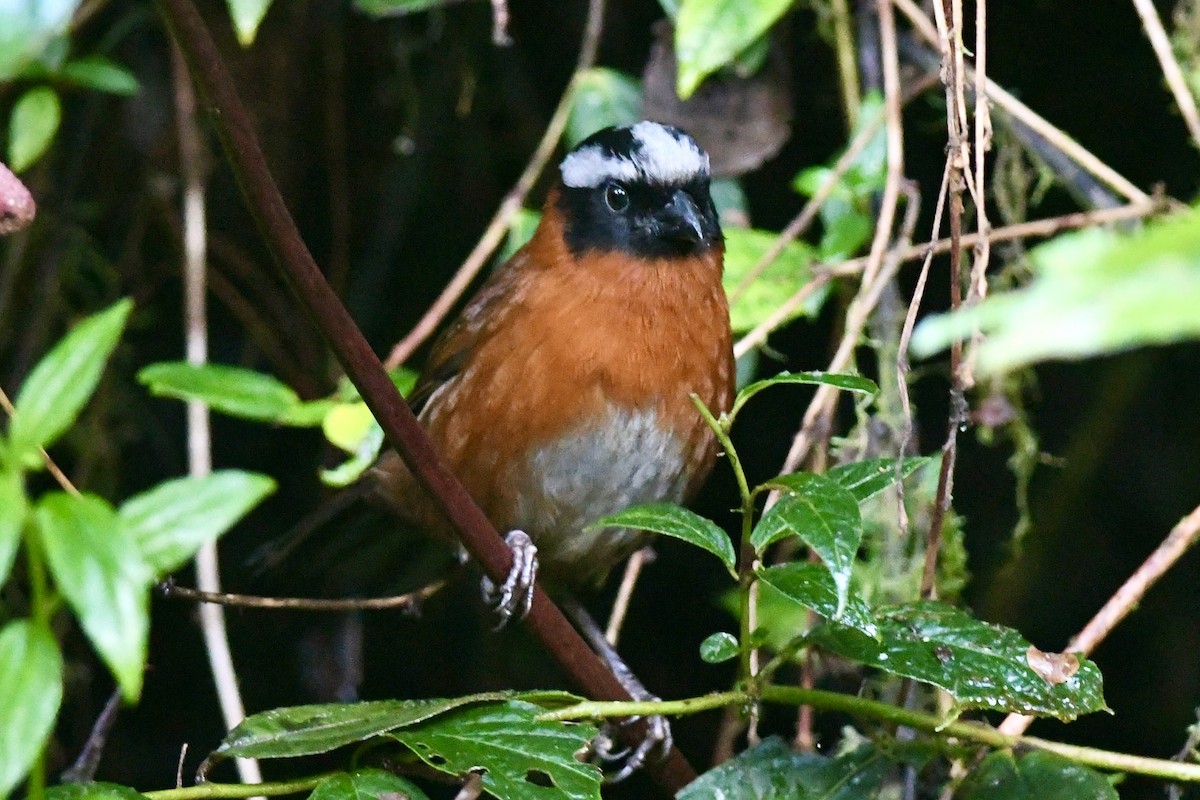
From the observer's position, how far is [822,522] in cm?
118

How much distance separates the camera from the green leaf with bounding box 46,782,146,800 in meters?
1.25

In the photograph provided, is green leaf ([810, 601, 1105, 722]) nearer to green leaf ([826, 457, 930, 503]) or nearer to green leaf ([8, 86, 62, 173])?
green leaf ([826, 457, 930, 503])

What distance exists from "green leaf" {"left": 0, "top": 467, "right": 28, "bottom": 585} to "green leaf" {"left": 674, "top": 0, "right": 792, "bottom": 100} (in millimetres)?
1417

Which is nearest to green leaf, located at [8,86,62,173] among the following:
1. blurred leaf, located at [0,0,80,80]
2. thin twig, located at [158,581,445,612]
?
blurred leaf, located at [0,0,80,80]

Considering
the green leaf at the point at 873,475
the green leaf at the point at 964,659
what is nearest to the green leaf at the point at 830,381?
the green leaf at the point at 873,475

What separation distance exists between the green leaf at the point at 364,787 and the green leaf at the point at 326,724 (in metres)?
0.03

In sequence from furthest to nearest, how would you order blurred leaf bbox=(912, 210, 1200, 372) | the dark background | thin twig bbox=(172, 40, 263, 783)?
the dark background < thin twig bbox=(172, 40, 263, 783) < blurred leaf bbox=(912, 210, 1200, 372)

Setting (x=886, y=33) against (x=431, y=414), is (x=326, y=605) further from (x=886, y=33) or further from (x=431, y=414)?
(x=886, y=33)

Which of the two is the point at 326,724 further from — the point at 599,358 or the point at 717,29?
the point at 717,29

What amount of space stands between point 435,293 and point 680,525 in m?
1.98

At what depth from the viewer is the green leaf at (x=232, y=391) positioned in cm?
213

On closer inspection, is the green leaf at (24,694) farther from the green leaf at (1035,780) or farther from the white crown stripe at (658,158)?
the white crown stripe at (658,158)

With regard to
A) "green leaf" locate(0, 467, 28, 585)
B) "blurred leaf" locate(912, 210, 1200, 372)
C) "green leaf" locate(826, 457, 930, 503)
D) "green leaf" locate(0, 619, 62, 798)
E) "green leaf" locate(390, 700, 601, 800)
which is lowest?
"green leaf" locate(390, 700, 601, 800)

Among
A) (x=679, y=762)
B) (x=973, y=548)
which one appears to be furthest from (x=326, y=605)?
(x=973, y=548)
